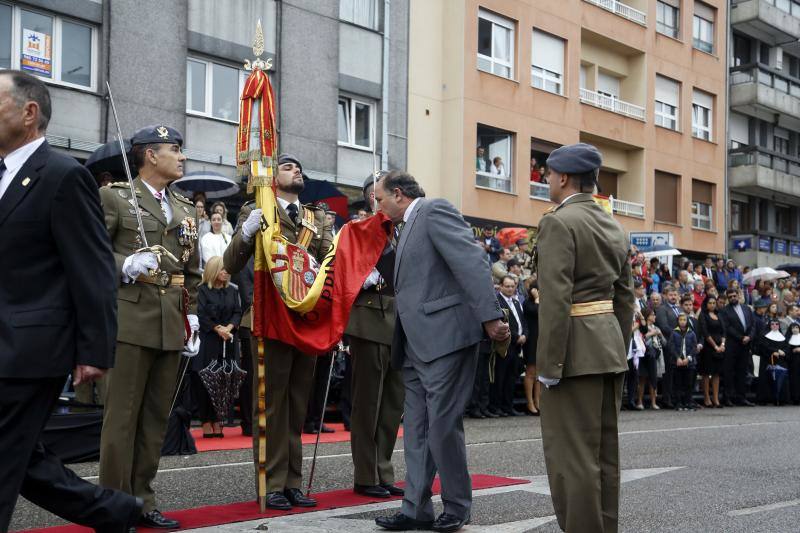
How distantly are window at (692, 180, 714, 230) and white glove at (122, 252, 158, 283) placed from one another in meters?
34.9

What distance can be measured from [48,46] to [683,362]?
13103mm

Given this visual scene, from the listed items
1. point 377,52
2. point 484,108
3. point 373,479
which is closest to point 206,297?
point 373,479

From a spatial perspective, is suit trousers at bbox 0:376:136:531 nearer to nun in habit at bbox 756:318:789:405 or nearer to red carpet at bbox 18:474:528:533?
red carpet at bbox 18:474:528:533

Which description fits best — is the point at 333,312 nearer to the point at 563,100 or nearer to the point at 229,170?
the point at 229,170

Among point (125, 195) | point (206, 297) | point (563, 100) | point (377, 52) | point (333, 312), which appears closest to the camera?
point (125, 195)

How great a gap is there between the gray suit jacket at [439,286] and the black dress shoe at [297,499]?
1.19m

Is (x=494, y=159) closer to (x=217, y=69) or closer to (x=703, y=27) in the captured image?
(x=217, y=69)

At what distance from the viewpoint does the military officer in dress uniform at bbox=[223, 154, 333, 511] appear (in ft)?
23.2

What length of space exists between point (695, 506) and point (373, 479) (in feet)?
7.88

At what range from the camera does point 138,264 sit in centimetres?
618

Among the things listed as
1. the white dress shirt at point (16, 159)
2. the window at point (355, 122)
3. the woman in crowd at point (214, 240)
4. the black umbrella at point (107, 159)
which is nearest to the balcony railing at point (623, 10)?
the window at point (355, 122)

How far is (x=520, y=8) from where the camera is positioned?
3011 centimetres

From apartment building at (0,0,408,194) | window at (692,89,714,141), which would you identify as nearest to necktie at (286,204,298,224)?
apartment building at (0,0,408,194)

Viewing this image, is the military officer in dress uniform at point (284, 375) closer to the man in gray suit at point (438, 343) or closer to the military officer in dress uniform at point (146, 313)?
the military officer in dress uniform at point (146, 313)
